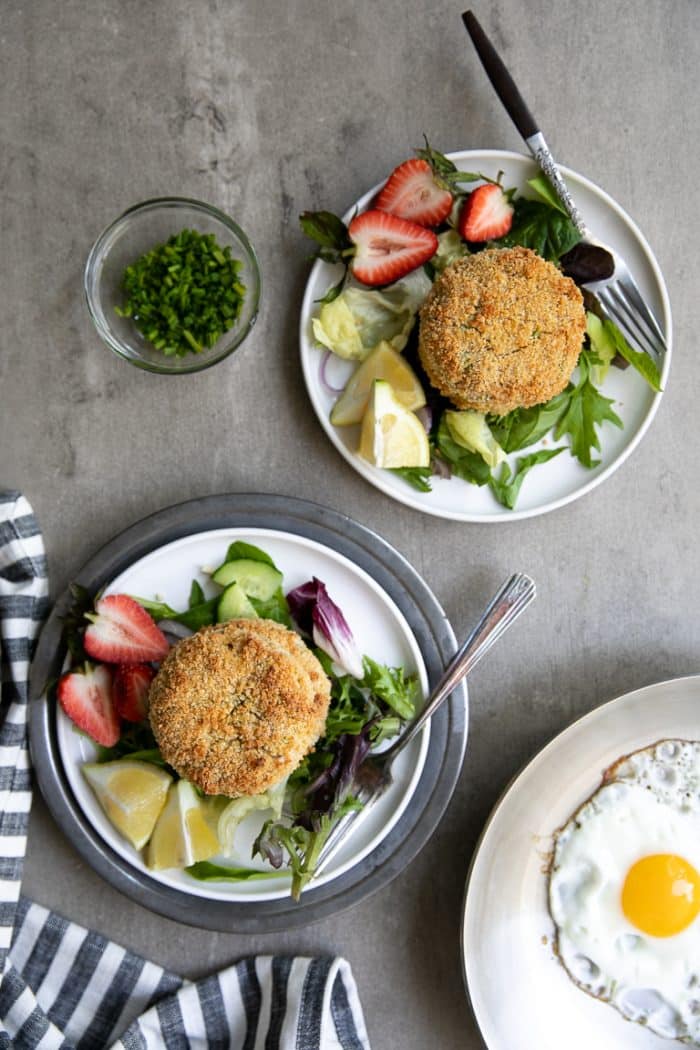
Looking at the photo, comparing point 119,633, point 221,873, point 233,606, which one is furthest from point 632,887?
point 119,633

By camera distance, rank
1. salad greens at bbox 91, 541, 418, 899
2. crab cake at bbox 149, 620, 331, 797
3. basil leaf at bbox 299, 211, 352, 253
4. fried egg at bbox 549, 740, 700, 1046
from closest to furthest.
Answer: crab cake at bbox 149, 620, 331, 797
salad greens at bbox 91, 541, 418, 899
basil leaf at bbox 299, 211, 352, 253
fried egg at bbox 549, 740, 700, 1046

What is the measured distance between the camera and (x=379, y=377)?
7.70 ft

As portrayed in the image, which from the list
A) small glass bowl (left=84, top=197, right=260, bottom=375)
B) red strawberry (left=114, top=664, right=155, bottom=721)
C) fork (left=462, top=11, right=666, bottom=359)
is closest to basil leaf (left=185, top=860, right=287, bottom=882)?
red strawberry (left=114, top=664, right=155, bottom=721)

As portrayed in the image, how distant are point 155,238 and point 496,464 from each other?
3.50ft

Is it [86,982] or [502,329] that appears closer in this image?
[502,329]

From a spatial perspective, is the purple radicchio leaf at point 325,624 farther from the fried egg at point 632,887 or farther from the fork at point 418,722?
Result: the fried egg at point 632,887

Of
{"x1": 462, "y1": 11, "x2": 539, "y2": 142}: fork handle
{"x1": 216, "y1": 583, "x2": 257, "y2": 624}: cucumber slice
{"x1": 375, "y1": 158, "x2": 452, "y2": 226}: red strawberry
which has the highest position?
{"x1": 462, "y1": 11, "x2": 539, "y2": 142}: fork handle

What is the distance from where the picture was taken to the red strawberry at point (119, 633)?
2266mm

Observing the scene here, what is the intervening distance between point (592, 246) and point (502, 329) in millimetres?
395

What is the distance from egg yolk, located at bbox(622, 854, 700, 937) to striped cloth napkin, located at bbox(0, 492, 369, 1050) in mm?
774

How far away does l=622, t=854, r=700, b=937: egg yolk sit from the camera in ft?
7.88

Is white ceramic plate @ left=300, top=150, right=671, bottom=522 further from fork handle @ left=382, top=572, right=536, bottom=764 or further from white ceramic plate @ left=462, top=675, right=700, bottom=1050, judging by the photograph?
white ceramic plate @ left=462, top=675, right=700, bottom=1050

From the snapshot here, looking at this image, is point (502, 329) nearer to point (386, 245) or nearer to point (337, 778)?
point (386, 245)

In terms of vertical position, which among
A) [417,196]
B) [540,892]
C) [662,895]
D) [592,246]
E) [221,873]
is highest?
[417,196]
